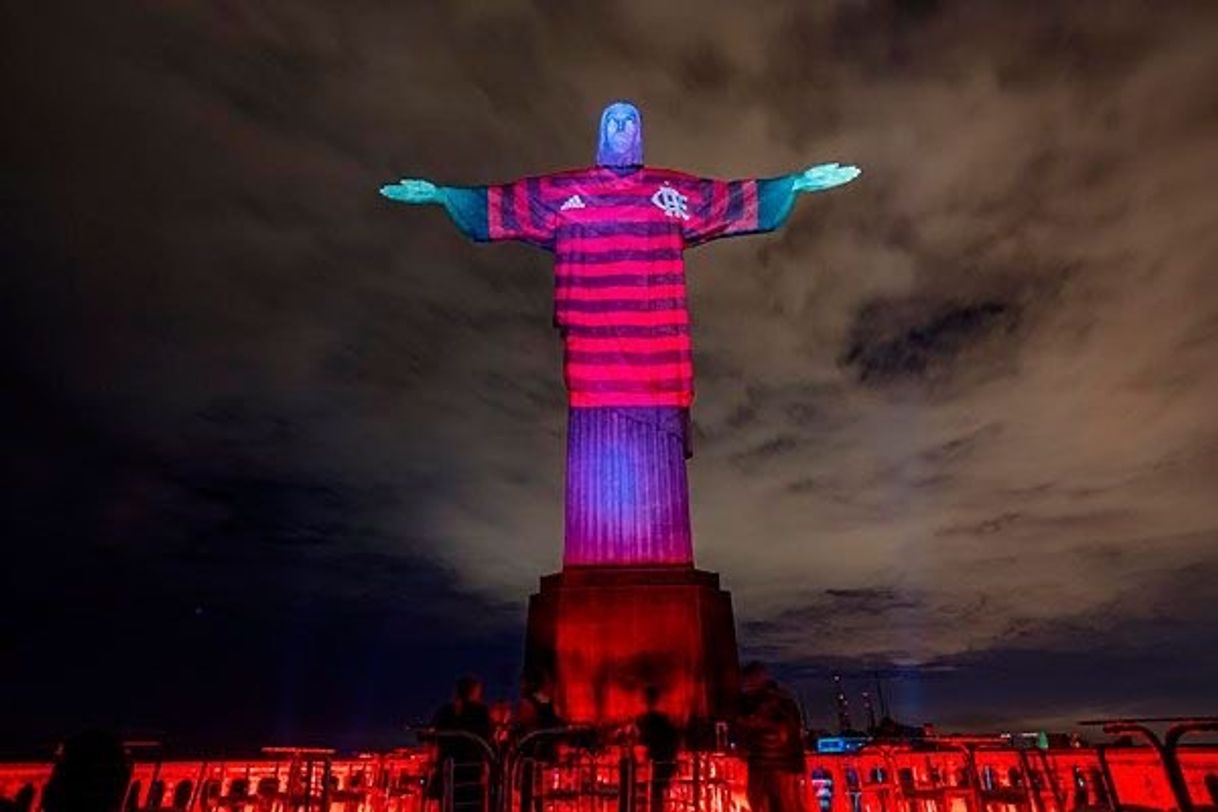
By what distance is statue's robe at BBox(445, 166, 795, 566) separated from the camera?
15750 mm

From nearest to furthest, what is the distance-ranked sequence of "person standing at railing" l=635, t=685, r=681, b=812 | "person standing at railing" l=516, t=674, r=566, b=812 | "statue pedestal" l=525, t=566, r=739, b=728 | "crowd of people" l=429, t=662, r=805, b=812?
"crowd of people" l=429, t=662, r=805, b=812 < "person standing at railing" l=635, t=685, r=681, b=812 < "person standing at railing" l=516, t=674, r=566, b=812 < "statue pedestal" l=525, t=566, r=739, b=728

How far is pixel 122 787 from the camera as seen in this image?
2.88 meters

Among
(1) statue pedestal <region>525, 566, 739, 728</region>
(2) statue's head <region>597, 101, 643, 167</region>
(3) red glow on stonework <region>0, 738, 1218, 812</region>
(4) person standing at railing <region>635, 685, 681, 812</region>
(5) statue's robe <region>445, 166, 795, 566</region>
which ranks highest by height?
(2) statue's head <region>597, 101, 643, 167</region>

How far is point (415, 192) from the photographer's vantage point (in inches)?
694

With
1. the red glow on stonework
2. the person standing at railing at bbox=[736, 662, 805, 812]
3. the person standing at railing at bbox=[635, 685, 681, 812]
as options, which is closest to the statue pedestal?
the person standing at railing at bbox=[635, 685, 681, 812]

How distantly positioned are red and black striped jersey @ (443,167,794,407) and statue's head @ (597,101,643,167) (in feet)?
1.20

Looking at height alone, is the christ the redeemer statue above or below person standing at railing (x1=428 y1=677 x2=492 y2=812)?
above

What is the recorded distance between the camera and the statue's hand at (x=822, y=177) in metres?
17.4

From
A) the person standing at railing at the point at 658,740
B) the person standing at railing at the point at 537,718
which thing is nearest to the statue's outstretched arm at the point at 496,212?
the person standing at railing at the point at 537,718

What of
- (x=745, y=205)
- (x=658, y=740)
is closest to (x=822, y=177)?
(x=745, y=205)

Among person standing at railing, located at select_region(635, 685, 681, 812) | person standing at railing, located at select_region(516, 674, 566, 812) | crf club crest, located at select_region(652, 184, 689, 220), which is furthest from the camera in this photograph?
crf club crest, located at select_region(652, 184, 689, 220)

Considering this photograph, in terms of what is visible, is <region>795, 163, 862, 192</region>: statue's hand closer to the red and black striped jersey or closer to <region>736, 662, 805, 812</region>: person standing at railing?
the red and black striped jersey

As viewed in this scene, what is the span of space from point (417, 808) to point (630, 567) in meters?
6.53

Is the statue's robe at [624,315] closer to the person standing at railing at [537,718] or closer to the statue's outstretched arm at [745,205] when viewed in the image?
the statue's outstretched arm at [745,205]
